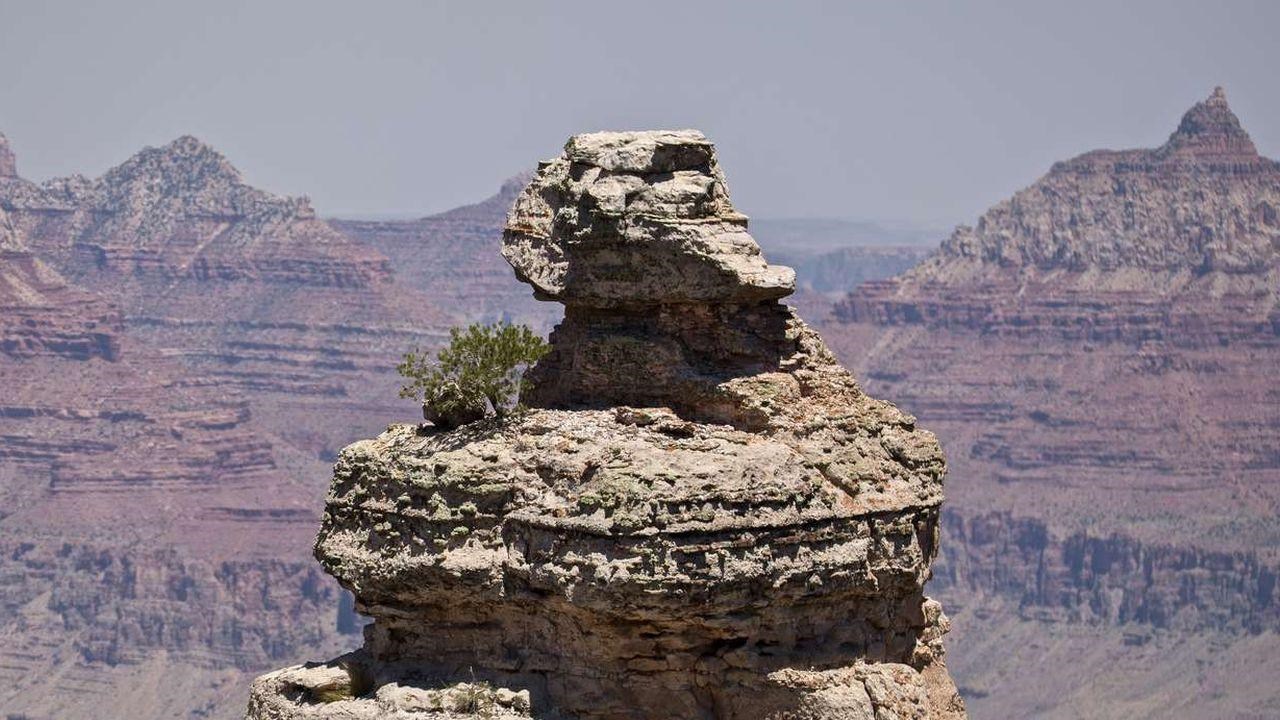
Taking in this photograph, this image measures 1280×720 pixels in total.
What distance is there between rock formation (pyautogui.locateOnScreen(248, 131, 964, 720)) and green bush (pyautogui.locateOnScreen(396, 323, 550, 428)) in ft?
1.26

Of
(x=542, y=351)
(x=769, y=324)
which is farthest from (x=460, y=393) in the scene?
(x=769, y=324)

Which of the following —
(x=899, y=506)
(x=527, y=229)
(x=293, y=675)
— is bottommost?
(x=293, y=675)

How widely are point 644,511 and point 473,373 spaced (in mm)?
4269

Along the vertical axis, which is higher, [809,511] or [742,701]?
[809,511]

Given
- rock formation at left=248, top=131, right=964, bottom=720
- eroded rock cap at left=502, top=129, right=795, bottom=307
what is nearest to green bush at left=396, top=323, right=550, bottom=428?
rock formation at left=248, top=131, right=964, bottom=720

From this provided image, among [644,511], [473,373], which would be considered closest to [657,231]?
[473,373]

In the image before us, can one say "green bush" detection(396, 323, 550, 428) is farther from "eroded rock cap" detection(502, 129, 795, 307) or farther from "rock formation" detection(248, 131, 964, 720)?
"eroded rock cap" detection(502, 129, 795, 307)

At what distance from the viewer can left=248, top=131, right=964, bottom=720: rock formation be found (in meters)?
34.8

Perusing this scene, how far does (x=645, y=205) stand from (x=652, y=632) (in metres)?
4.73

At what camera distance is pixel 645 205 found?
36.6 meters

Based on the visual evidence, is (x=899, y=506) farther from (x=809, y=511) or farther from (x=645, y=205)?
(x=645, y=205)

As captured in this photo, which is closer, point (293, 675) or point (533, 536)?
point (533, 536)

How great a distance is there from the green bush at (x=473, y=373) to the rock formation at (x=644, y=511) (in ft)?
1.26

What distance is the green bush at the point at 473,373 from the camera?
37688 mm
